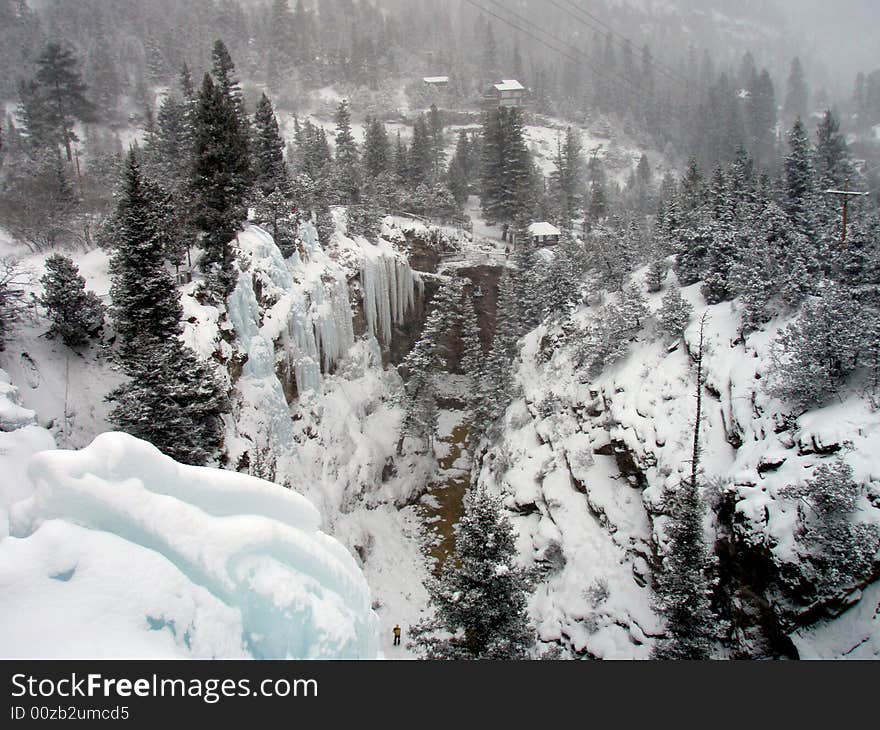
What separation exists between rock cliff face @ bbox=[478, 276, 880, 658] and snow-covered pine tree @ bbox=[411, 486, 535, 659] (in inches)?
243

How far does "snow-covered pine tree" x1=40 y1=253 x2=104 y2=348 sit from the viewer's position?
701 inches

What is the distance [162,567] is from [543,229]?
5123cm

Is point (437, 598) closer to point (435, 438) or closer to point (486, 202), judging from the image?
point (435, 438)

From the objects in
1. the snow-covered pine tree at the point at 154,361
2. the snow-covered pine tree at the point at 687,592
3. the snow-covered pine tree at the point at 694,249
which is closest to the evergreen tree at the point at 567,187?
the snow-covered pine tree at the point at 694,249

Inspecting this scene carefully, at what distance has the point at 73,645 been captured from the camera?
14.5 feet

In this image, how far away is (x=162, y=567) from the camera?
5.19 metres

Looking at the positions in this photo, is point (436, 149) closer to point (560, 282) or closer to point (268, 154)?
point (268, 154)

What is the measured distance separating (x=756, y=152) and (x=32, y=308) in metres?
91.6

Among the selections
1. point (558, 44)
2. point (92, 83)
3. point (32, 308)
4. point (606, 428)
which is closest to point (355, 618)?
point (32, 308)

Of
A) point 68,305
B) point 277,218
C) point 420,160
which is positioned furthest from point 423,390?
point 420,160

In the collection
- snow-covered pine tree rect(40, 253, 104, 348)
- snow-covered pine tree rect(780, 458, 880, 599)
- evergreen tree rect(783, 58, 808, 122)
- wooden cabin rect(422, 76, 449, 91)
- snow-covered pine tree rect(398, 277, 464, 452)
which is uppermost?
wooden cabin rect(422, 76, 449, 91)

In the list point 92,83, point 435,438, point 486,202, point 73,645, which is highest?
point 92,83

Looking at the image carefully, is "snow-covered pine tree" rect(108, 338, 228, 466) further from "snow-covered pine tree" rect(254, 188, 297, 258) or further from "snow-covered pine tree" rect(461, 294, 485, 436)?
"snow-covered pine tree" rect(461, 294, 485, 436)

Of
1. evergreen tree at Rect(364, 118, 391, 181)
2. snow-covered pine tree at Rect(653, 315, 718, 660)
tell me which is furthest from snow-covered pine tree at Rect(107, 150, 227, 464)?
evergreen tree at Rect(364, 118, 391, 181)
